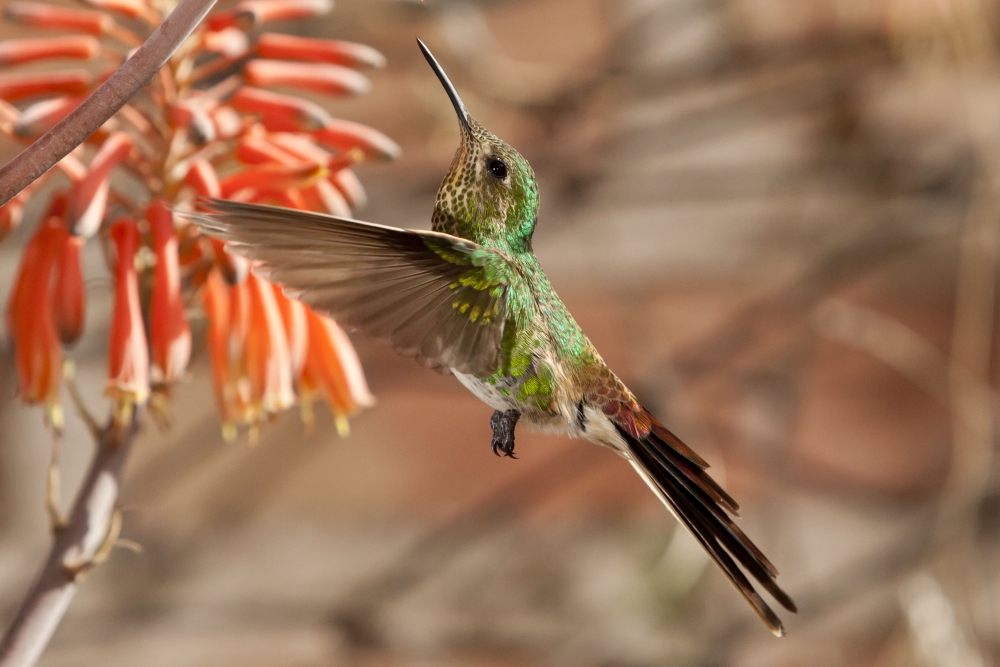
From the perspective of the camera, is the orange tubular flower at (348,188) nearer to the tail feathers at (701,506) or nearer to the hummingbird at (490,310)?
the hummingbird at (490,310)

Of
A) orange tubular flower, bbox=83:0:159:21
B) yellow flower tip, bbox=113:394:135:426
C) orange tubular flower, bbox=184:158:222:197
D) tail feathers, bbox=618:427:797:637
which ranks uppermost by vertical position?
orange tubular flower, bbox=83:0:159:21

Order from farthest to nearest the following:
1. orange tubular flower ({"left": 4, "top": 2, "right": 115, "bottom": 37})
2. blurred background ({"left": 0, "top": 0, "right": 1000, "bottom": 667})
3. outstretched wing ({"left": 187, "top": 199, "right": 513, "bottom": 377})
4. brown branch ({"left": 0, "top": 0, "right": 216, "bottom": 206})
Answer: blurred background ({"left": 0, "top": 0, "right": 1000, "bottom": 667})
orange tubular flower ({"left": 4, "top": 2, "right": 115, "bottom": 37})
outstretched wing ({"left": 187, "top": 199, "right": 513, "bottom": 377})
brown branch ({"left": 0, "top": 0, "right": 216, "bottom": 206})

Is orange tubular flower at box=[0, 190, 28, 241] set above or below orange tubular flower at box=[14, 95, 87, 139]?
below

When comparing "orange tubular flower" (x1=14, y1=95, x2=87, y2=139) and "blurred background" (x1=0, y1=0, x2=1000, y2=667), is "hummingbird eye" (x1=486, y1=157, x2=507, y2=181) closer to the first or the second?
"orange tubular flower" (x1=14, y1=95, x2=87, y2=139)

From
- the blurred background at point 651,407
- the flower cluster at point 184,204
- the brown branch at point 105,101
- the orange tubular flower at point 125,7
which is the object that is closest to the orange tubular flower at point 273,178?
the flower cluster at point 184,204

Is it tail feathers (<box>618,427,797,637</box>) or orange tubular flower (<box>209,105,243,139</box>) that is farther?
orange tubular flower (<box>209,105,243,139</box>)

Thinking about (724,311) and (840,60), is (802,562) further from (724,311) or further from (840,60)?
(840,60)

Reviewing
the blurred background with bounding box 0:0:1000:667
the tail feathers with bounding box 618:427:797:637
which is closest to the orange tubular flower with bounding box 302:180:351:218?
the tail feathers with bounding box 618:427:797:637
